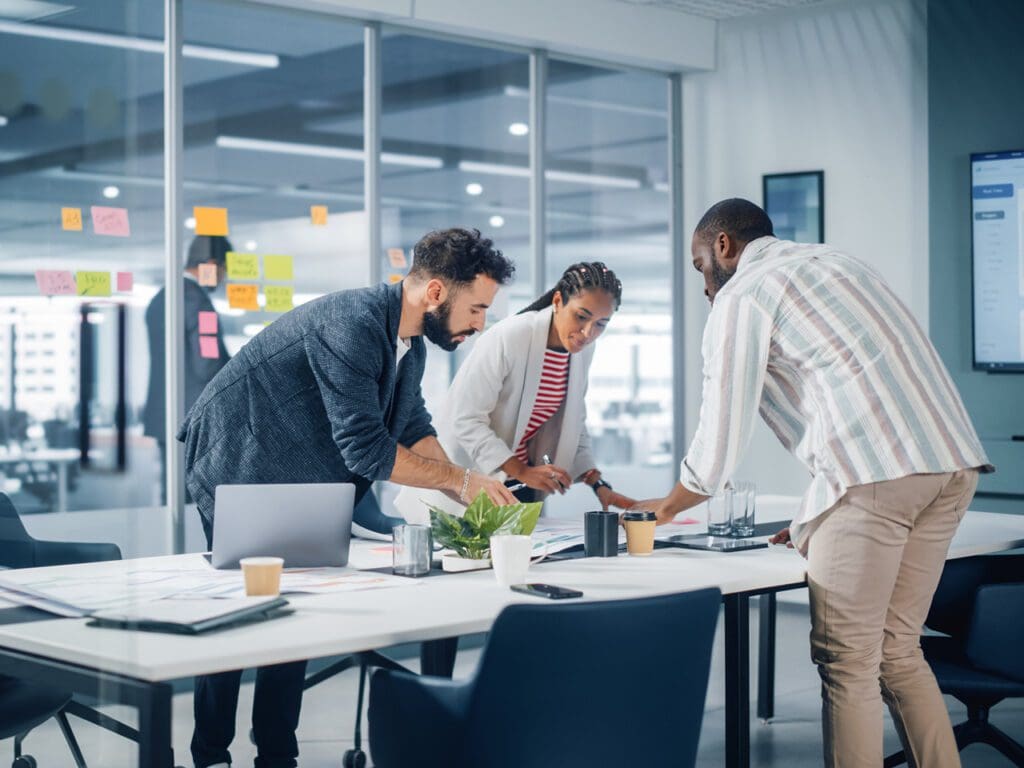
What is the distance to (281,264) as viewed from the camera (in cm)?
505

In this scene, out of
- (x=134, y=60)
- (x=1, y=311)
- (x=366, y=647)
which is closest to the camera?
(x=366, y=647)

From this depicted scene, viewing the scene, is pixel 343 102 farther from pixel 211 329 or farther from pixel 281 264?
pixel 211 329

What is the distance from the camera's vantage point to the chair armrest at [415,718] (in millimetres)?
1963

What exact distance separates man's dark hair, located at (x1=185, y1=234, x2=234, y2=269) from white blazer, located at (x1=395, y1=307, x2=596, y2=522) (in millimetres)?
1534

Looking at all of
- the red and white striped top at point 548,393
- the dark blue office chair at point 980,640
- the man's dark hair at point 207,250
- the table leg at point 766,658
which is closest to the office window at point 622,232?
the man's dark hair at point 207,250

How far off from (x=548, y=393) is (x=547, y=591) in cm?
142

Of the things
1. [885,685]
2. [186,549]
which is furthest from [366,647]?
[186,549]

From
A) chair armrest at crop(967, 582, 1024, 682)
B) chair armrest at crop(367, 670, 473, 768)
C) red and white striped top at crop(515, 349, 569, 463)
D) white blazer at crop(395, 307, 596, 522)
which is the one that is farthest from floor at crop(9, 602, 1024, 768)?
chair armrest at crop(367, 670, 473, 768)

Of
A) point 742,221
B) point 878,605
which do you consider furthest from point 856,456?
point 742,221

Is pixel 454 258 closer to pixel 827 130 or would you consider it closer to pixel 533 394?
pixel 533 394

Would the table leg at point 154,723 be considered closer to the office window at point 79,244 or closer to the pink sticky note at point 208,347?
the office window at point 79,244

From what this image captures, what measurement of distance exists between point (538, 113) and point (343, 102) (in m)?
1.00

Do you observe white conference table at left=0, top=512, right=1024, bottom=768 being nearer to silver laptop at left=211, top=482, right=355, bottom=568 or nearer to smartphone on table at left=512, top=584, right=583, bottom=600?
smartphone on table at left=512, top=584, right=583, bottom=600

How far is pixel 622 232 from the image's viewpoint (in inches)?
245
